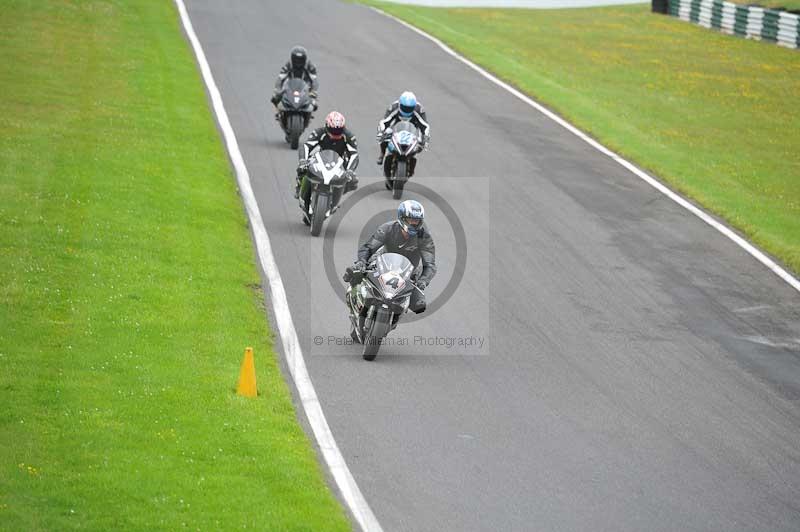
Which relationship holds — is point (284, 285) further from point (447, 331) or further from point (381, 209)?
point (381, 209)

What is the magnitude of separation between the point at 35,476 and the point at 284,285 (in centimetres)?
775

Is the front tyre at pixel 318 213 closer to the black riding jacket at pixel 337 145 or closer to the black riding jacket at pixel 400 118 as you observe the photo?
the black riding jacket at pixel 337 145

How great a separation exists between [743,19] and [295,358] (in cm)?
4140

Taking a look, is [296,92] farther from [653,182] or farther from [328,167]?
[653,182]

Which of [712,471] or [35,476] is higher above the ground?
[35,476]

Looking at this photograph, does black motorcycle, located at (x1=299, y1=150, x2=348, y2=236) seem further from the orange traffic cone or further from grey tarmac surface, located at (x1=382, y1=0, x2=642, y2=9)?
grey tarmac surface, located at (x1=382, y1=0, x2=642, y2=9)

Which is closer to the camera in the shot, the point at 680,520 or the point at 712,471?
the point at 680,520

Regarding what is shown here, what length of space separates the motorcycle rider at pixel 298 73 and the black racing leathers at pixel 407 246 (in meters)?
11.0

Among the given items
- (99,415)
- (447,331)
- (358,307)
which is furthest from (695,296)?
(99,415)

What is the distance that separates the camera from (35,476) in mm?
10219

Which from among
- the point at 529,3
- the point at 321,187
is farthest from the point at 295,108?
the point at 529,3

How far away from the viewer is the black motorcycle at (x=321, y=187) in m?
20.3

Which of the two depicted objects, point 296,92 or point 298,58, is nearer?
point 296,92

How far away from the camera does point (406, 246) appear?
15.7 meters
